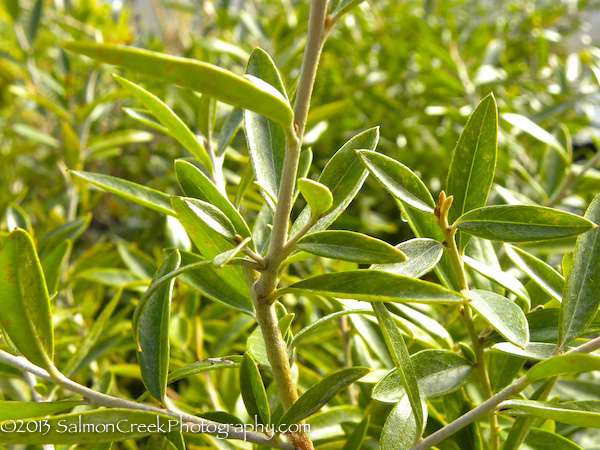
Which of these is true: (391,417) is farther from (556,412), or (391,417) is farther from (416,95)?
(416,95)

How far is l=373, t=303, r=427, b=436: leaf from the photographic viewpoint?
39cm

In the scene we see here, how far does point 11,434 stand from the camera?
1.18ft

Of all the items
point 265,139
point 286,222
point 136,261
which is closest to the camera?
point 286,222

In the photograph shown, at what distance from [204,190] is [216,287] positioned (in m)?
0.11

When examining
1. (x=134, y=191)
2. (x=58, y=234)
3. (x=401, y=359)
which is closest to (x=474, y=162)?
(x=401, y=359)

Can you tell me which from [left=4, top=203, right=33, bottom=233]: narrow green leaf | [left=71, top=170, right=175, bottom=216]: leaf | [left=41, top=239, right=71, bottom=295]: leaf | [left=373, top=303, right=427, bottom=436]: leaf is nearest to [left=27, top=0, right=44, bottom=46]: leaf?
[left=4, top=203, right=33, bottom=233]: narrow green leaf

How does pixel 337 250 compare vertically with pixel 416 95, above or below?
below

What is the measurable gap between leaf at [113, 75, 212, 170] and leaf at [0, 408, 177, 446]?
0.65 feet

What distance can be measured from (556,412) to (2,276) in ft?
1.23

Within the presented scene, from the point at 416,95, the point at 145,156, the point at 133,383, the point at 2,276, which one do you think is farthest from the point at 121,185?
the point at 145,156

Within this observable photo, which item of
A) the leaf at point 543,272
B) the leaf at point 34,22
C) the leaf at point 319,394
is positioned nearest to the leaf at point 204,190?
the leaf at point 319,394

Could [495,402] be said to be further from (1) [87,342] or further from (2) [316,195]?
(1) [87,342]

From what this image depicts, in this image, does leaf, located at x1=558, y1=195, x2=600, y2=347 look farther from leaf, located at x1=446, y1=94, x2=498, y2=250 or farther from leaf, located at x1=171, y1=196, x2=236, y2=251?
leaf, located at x1=171, y1=196, x2=236, y2=251

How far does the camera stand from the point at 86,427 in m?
0.37
